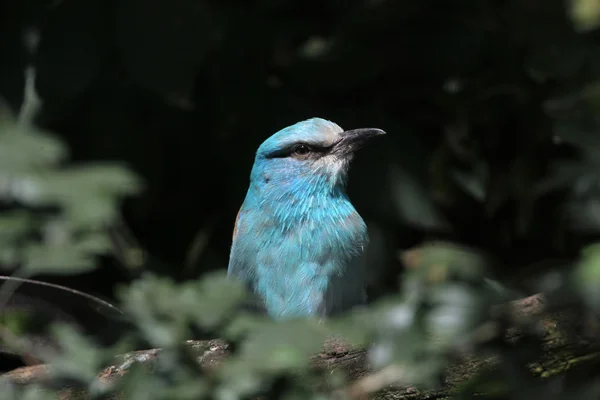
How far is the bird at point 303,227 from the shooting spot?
3594mm

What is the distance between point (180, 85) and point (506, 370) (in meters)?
2.03

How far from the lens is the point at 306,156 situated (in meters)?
4.01

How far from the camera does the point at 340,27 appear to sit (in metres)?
3.94

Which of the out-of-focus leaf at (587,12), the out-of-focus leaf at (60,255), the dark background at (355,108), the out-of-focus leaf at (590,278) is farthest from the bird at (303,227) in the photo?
the out-of-focus leaf at (590,278)

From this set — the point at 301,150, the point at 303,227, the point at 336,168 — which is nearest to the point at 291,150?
the point at 301,150

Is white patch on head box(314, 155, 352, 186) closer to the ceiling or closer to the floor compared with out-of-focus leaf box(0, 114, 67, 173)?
closer to the ceiling

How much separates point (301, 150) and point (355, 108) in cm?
37

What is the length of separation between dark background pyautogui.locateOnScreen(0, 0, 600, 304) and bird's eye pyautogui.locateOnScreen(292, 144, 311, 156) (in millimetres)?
132

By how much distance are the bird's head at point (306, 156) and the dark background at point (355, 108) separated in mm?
83

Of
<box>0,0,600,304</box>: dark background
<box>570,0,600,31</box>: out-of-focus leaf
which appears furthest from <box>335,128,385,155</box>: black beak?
<box>570,0,600,31</box>: out-of-focus leaf

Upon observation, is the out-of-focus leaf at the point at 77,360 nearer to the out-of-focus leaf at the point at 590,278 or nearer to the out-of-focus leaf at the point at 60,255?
the out-of-focus leaf at the point at 60,255

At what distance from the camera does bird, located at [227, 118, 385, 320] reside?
11.8ft

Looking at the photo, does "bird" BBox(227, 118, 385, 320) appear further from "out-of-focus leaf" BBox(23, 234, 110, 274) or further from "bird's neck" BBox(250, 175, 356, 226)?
"out-of-focus leaf" BBox(23, 234, 110, 274)

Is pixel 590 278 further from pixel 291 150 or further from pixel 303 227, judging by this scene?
pixel 291 150
